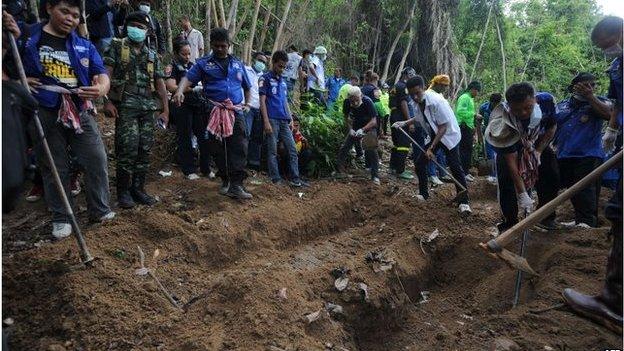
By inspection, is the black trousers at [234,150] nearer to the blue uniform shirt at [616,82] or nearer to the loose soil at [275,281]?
the loose soil at [275,281]

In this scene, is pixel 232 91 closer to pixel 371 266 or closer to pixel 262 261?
pixel 262 261

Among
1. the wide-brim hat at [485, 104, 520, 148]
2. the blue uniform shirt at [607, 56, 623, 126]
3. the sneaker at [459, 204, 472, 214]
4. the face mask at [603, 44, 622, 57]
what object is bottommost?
the sneaker at [459, 204, 472, 214]

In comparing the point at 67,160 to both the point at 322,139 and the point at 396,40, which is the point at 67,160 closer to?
the point at 322,139

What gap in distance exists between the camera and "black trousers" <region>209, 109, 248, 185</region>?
5215 millimetres

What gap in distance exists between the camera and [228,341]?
2695 mm

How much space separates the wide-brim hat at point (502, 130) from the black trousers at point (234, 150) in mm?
2809

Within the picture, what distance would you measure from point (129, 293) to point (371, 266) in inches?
85.7

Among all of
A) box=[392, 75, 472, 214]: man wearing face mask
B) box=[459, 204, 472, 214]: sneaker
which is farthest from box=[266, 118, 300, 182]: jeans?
box=[459, 204, 472, 214]: sneaker

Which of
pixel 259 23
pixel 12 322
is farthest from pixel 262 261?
pixel 259 23

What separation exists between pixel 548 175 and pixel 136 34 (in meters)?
4.69

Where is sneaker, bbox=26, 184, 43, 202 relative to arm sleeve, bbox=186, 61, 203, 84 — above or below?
below

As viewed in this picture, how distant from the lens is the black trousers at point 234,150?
5215mm

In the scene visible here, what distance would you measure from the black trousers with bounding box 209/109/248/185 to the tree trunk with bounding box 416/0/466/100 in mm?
12334

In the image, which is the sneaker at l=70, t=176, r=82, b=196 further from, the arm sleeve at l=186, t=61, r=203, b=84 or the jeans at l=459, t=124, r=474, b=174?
the jeans at l=459, t=124, r=474, b=174
